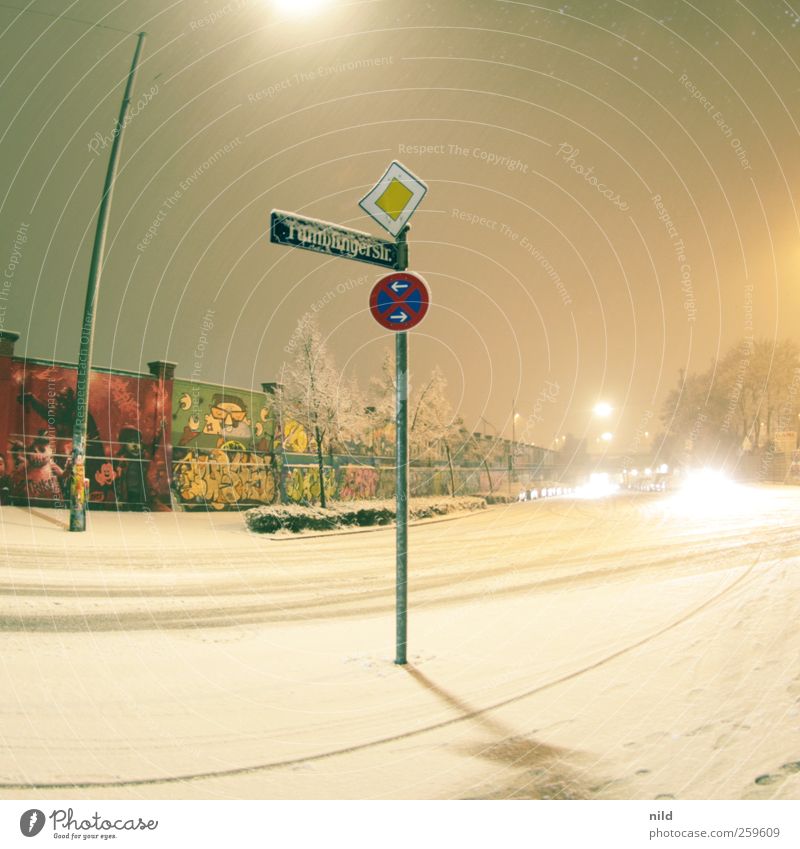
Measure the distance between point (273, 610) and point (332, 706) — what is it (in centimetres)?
386

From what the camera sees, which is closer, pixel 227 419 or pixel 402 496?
pixel 402 496

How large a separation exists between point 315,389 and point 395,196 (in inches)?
814

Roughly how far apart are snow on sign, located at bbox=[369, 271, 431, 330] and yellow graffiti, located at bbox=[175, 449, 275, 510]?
81.2ft

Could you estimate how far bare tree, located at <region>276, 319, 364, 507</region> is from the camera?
26.1 m

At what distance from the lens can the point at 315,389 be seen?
2614 centimetres

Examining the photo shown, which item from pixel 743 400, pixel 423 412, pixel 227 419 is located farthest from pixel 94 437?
pixel 743 400

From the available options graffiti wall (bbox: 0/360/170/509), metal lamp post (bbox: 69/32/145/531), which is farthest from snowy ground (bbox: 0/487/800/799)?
graffiti wall (bbox: 0/360/170/509)

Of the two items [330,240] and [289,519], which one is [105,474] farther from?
[330,240]

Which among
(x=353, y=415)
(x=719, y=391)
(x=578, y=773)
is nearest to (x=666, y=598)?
(x=578, y=773)

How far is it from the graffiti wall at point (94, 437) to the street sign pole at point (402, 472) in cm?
2156

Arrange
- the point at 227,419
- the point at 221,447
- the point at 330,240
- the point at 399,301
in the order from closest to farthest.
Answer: the point at 330,240 → the point at 399,301 → the point at 221,447 → the point at 227,419

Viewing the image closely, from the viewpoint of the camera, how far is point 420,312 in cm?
559
